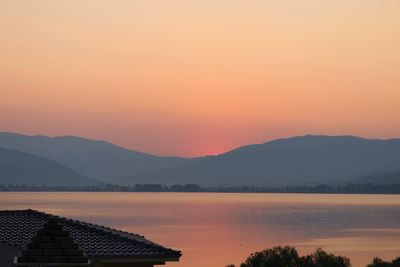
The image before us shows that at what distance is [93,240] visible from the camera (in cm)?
1702

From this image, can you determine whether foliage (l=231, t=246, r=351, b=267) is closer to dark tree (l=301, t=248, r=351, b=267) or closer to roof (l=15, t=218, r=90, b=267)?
dark tree (l=301, t=248, r=351, b=267)

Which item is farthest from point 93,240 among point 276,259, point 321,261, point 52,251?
point 321,261

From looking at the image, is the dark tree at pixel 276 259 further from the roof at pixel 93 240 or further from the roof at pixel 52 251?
the roof at pixel 52 251

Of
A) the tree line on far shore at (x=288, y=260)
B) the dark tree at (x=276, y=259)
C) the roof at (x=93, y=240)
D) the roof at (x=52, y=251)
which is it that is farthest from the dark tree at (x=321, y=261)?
the roof at (x=52, y=251)

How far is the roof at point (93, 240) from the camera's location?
1622 centimetres

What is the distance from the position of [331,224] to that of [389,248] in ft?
203

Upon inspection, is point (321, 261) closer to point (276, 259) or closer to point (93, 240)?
point (276, 259)

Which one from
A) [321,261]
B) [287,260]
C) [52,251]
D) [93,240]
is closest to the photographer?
[52,251]

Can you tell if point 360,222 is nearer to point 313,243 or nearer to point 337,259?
point 313,243

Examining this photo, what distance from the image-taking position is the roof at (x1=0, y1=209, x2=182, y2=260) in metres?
16.2

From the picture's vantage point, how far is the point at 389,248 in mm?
108562

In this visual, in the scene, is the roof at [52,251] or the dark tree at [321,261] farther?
the dark tree at [321,261]

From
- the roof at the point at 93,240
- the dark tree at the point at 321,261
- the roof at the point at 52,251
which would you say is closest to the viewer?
the roof at the point at 52,251

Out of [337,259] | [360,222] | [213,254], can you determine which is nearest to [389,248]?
[213,254]
